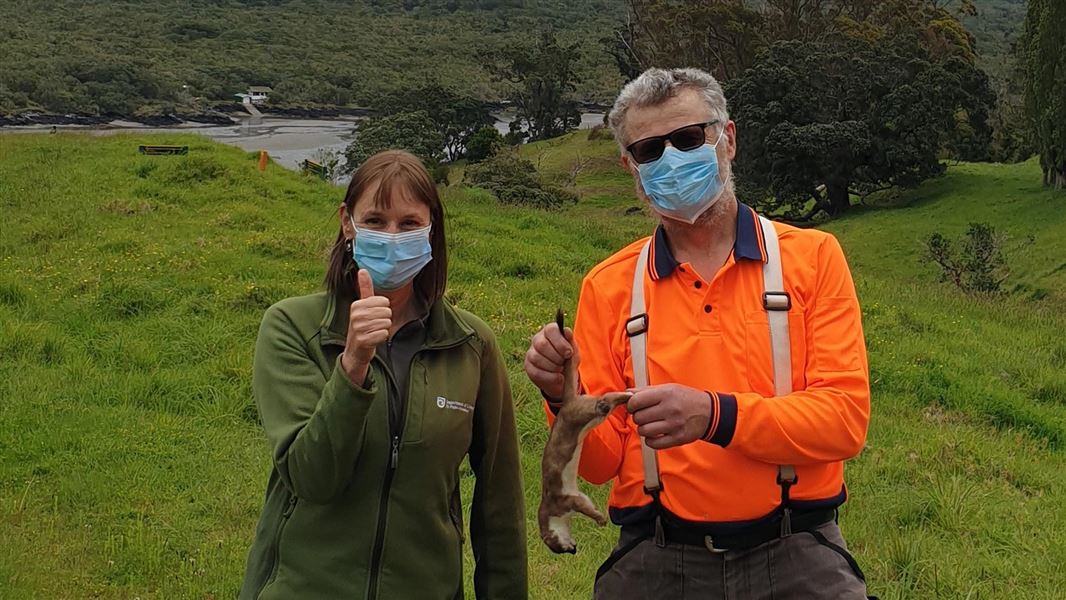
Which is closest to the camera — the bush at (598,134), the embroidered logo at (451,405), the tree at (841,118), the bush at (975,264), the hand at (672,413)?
the hand at (672,413)

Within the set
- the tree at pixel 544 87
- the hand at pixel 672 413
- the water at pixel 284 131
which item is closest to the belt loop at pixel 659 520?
the hand at pixel 672 413

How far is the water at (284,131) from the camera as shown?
48000 mm

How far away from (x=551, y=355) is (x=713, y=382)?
43 centimetres

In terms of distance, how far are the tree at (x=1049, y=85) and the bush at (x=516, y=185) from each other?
604 inches

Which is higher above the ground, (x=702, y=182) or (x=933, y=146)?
(x=702, y=182)

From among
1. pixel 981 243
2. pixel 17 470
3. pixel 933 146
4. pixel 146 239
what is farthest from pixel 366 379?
pixel 933 146

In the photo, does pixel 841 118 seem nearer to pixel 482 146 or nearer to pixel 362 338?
pixel 482 146

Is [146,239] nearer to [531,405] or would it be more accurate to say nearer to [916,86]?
[531,405]

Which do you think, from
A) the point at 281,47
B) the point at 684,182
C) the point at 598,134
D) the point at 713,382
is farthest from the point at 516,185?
the point at 281,47

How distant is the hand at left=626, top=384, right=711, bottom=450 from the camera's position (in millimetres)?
2201

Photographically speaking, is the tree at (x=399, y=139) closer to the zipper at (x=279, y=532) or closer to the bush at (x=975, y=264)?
the bush at (x=975, y=264)

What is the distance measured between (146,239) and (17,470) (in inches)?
289

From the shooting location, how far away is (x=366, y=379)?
236 centimetres

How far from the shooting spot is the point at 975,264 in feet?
63.4
